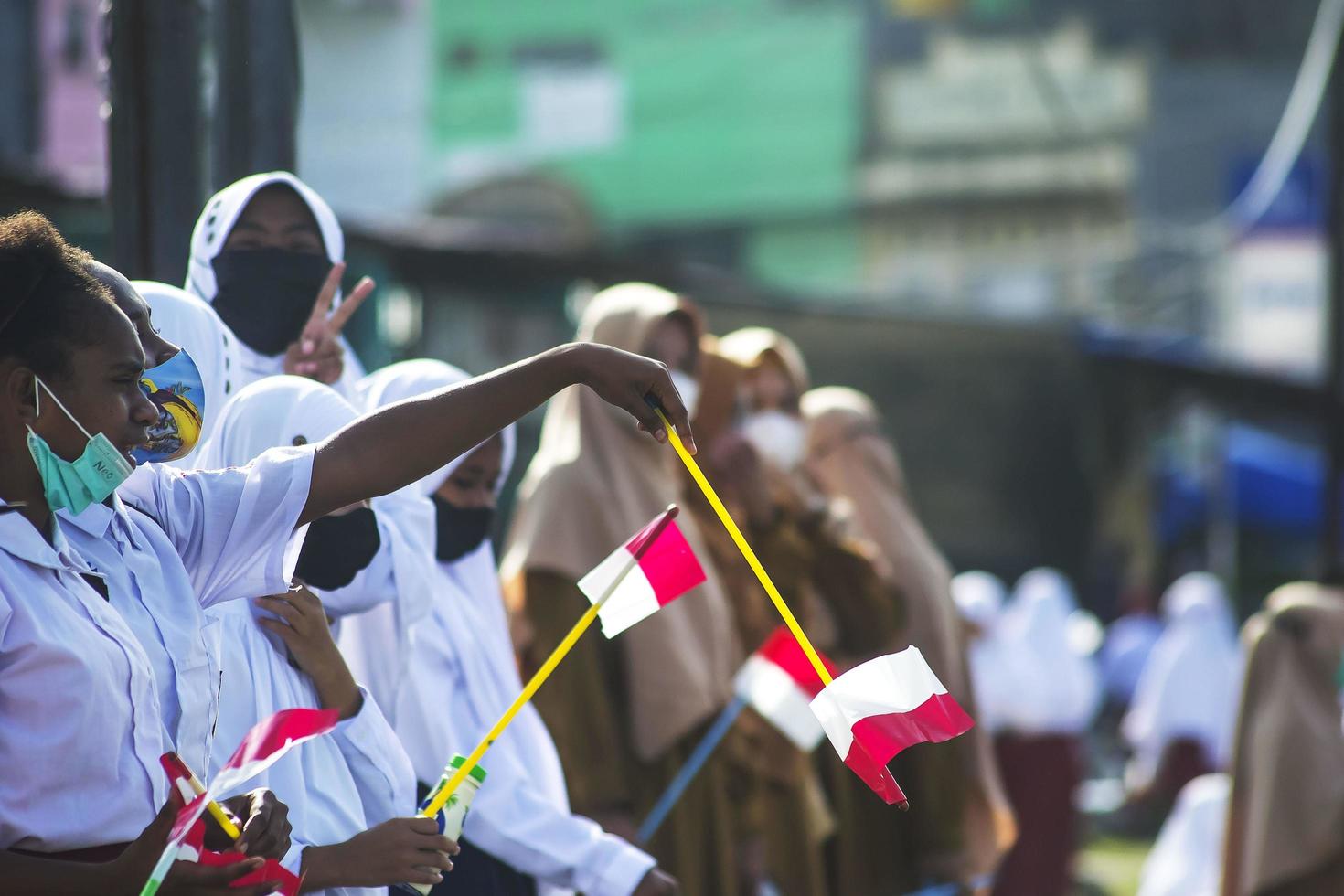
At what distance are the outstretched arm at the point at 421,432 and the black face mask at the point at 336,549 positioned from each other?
2.09ft

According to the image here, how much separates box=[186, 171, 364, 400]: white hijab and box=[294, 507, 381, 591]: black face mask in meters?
0.60

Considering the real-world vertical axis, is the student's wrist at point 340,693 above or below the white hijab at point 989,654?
above

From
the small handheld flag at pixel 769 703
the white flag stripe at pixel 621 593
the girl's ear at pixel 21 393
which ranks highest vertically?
the girl's ear at pixel 21 393

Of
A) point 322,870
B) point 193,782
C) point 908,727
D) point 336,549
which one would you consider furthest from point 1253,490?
point 193,782

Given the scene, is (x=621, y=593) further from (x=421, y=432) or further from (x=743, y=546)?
(x=421, y=432)

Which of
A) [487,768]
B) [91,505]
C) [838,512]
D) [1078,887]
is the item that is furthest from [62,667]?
[1078,887]

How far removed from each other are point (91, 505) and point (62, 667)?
0.19 metres

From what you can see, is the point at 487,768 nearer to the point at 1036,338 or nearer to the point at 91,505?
the point at 91,505

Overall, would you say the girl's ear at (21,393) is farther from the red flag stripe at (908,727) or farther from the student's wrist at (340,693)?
→ the red flag stripe at (908,727)

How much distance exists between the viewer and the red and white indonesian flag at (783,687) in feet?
14.7

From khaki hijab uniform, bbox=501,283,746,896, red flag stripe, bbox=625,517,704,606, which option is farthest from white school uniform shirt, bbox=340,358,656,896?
khaki hijab uniform, bbox=501,283,746,896

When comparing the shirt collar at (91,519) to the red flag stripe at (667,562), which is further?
the red flag stripe at (667,562)

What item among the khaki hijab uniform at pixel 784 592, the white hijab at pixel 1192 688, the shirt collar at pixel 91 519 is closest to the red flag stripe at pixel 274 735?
the shirt collar at pixel 91 519

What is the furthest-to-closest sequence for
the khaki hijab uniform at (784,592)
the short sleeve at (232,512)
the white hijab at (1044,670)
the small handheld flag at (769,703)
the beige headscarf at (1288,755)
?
the white hijab at (1044,670)
the beige headscarf at (1288,755)
the khaki hijab uniform at (784,592)
the small handheld flag at (769,703)
the short sleeve at (232,512)
